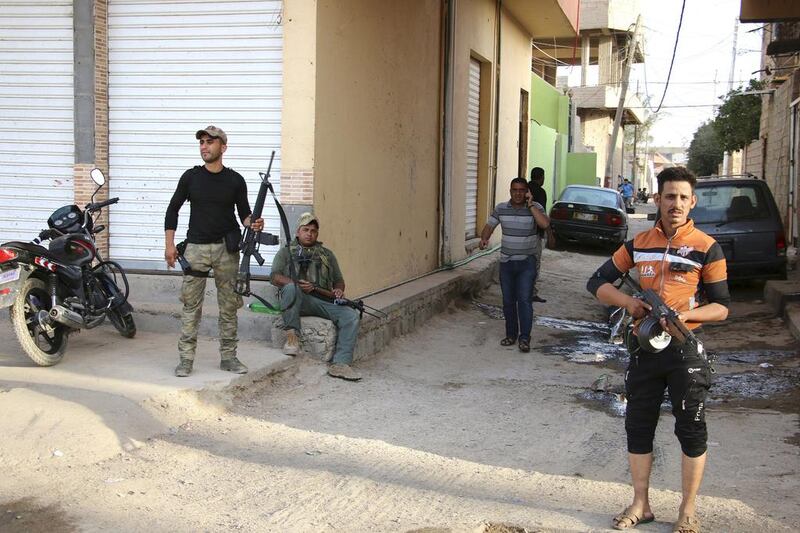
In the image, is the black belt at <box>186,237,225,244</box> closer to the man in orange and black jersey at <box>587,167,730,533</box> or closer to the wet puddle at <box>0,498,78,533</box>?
the wet puddle at <box>0,498,78,533</box>

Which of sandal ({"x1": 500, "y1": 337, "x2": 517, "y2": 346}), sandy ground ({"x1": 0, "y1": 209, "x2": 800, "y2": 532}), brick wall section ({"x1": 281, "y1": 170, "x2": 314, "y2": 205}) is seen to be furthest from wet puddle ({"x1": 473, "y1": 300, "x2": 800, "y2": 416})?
brick wall section ({"x1": 281, "y1": 170, "x2": 314, "y2": 205})

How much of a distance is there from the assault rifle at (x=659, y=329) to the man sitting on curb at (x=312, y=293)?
12.3 feet

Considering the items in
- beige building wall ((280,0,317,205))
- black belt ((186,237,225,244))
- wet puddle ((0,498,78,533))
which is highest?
beige building wall ((280,0,317,205))

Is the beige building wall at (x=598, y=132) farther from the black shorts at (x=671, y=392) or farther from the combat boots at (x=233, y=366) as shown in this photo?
the black shorts at (x=671, y=392)

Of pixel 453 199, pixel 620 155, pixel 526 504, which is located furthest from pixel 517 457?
pixel 620 155

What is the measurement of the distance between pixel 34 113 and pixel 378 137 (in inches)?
142

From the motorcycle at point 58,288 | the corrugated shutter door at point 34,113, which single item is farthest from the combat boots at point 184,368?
the corrugated shutter door at point 34,113

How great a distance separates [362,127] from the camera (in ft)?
29.9

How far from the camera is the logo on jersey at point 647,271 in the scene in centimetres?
410

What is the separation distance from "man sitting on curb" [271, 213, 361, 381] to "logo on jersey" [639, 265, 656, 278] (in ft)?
11.8

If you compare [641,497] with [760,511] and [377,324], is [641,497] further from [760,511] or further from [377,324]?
[377,324]

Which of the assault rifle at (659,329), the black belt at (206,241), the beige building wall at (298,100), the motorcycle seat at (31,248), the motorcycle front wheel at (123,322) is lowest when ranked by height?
the motorcycle front wheel at (123,322)

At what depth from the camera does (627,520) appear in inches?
164

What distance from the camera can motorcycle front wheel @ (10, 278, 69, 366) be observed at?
6211 mm
